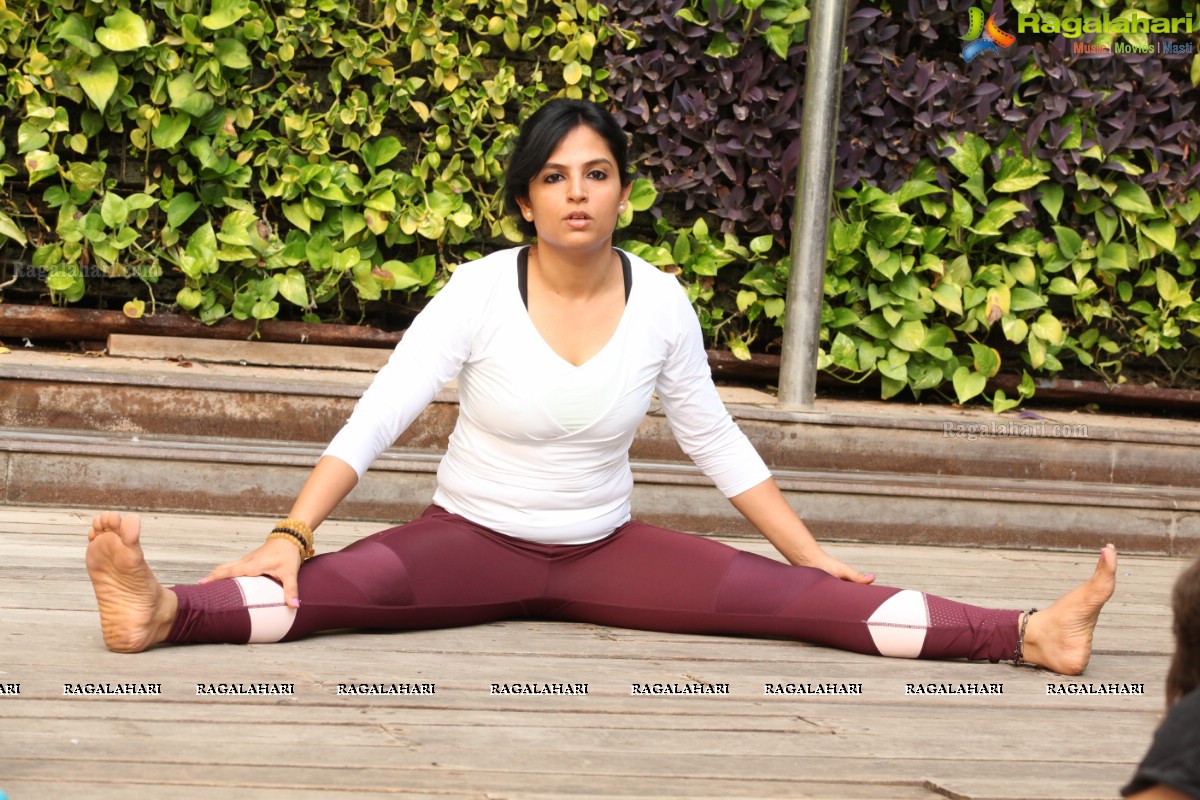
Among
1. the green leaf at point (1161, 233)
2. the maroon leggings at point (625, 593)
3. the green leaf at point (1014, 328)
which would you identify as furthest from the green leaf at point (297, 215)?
the green leaf at point (1161, 233)

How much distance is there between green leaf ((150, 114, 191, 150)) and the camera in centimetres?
387

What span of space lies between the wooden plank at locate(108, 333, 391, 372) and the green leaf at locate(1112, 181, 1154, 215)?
2.35 metres

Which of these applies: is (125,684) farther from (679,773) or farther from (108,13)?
(108,13)

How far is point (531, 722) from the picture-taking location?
1877 mm

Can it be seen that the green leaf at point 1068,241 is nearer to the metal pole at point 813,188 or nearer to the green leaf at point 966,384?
the green leaf at point 966,384

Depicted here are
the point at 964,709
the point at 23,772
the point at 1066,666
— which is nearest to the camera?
the point at 23,772

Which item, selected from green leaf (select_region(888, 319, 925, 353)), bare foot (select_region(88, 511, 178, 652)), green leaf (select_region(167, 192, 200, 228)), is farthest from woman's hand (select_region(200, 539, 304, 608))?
green leaf (select_region(888, 319, 925, 353))

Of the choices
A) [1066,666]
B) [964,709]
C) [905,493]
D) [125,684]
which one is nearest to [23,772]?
[125,684]

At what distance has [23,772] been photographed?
1537mm

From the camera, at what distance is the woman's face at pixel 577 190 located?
2406mm

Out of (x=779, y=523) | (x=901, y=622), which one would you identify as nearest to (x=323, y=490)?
(x=779, y=523)

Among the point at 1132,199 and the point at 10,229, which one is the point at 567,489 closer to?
the point at 10,229

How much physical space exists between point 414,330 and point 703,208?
197 centimetres

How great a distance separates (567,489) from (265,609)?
59 cm
